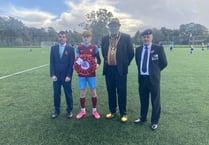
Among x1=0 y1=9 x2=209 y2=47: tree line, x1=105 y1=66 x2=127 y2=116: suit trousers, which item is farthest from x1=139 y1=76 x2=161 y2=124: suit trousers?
x1=0 y1=9 x2=209 y2=47: tree line

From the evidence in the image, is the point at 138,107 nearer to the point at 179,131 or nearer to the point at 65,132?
the point at 179,131

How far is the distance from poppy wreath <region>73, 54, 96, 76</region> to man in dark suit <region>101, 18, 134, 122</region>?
11.4 inches

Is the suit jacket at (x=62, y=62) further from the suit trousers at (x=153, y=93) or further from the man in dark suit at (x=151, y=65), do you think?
the suit trousers at (x=153, y=93)

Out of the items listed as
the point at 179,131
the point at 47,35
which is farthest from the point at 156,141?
the point at 47,35

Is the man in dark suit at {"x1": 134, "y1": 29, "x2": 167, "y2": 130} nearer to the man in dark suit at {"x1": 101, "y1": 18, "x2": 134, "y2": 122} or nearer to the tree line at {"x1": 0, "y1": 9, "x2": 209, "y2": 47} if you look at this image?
the man in dark suit at {"x1": 101, "y1": 18, "x2": 134, "y2": 122}

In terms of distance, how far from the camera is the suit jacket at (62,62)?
493 cm

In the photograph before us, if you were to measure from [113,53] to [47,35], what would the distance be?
9134 centimetres

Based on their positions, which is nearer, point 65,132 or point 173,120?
point 65,132

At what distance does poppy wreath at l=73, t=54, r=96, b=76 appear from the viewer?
4758 millimetres

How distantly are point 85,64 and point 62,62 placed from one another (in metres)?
0.54

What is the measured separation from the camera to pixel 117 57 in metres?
4.60

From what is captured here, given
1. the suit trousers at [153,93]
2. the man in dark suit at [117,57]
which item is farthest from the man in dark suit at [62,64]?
the suit trousers at [153,93]

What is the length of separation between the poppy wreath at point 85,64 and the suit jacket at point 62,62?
0.65ft

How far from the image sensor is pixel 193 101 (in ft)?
20.5
